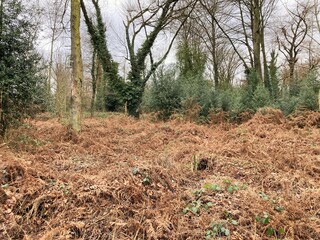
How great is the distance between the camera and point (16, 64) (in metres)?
5.05

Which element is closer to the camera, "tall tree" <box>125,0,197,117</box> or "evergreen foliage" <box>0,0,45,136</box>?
"evergreen foliage" <box>0,0,45,136</box>

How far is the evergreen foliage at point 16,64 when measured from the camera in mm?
4832

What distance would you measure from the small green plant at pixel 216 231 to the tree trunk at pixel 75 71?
4.70 meters

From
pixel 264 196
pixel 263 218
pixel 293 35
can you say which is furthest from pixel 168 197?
pixel 293 35

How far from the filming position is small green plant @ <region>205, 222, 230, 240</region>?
7.10 ft

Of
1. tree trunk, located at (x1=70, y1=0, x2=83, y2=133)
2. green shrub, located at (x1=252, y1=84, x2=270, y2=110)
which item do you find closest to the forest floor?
tree trunk, located at (x1=70, y1=0, x2=83, y2=133)

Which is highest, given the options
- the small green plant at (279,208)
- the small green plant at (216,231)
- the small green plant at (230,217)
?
the small green plant at (279,208)

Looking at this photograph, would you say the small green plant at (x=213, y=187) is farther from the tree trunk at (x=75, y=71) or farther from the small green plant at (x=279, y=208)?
the tree trunk at (x=75, y=71)

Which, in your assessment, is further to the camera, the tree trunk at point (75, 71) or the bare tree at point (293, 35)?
the bare tree at point (293, 35)

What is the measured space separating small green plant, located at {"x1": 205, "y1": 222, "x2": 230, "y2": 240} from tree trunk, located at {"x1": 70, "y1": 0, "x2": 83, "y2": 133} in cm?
470

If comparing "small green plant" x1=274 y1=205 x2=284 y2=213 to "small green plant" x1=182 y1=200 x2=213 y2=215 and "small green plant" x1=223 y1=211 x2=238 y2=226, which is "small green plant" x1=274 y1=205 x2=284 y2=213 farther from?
"small green plant" x1=182 y1=200 x2=213 y2=215

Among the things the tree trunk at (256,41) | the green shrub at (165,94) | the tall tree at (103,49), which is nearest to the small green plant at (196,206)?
the green shrub at (165,94)

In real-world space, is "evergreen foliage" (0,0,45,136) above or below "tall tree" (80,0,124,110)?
below

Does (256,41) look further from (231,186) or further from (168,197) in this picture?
(168,197)
